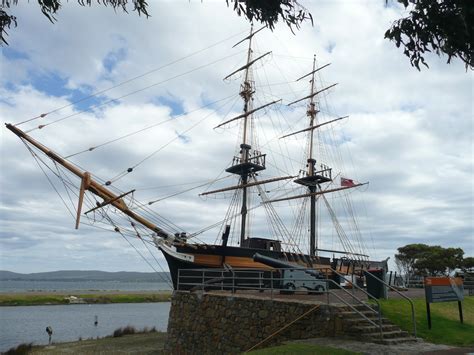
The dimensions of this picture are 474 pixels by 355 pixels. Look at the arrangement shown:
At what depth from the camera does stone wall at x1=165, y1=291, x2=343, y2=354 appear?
12.8m

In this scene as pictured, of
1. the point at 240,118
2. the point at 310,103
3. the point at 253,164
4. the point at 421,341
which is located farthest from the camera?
the point at 310,103

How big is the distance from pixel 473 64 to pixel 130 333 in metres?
30.3

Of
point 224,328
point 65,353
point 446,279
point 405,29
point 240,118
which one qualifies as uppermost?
point 240,118

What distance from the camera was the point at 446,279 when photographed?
13758 mm

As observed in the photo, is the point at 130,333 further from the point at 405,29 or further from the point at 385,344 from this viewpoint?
the point at 405,29

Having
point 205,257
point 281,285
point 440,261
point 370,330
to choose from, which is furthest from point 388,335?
point 440,261

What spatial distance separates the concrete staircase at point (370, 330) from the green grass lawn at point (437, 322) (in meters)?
0.75

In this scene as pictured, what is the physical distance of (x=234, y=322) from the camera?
15414 millimetres

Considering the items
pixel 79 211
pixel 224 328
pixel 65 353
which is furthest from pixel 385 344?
pixel 65 353

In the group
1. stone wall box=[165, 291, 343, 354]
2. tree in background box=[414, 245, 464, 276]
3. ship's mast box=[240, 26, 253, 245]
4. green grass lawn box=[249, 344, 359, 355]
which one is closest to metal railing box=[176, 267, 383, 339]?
stone wall box=[165, 291, 343, 354]

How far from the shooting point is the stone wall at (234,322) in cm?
1277

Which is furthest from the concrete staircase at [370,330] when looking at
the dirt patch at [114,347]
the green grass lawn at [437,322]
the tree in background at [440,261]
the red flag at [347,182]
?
the tree in background at [440,261]

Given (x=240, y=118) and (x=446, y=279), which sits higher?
(x=240, y=118)

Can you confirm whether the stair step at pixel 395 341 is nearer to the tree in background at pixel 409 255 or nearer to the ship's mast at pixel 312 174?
the ship's mast at pixel 312 174
